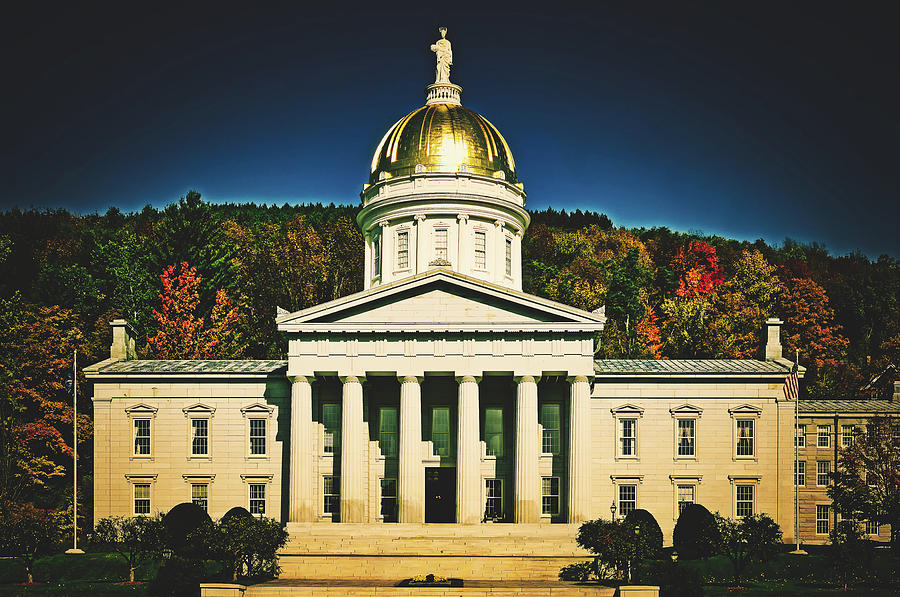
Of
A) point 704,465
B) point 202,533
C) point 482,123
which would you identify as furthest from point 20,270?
point 704,465

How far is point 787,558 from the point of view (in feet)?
149

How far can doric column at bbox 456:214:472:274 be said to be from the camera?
60.1 meters

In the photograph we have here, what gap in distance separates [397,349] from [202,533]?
14.0 metres

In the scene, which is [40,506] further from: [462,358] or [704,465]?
[704,465]

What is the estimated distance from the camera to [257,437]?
53.7 m

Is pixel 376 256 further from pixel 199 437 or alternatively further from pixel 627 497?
pixel 627 497

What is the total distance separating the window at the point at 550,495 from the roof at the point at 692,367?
607 cm

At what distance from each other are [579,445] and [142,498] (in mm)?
23015

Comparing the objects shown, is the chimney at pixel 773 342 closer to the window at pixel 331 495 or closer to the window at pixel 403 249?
the window at pixel 403 249

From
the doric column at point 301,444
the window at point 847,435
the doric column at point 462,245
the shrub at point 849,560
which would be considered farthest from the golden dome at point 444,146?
the shrub at point 849,560

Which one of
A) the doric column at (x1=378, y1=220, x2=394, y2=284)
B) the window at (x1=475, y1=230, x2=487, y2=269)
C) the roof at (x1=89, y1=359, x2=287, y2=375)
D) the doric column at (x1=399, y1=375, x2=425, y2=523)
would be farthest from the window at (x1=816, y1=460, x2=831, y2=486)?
the roof at (x1=89, y1=359, x2=287, y2=375)

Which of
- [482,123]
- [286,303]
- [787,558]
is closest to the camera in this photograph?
[787,558]

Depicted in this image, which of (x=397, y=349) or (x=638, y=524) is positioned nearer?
(x=638, y=524)

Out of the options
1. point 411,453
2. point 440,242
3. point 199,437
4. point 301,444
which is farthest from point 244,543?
point 440,242
